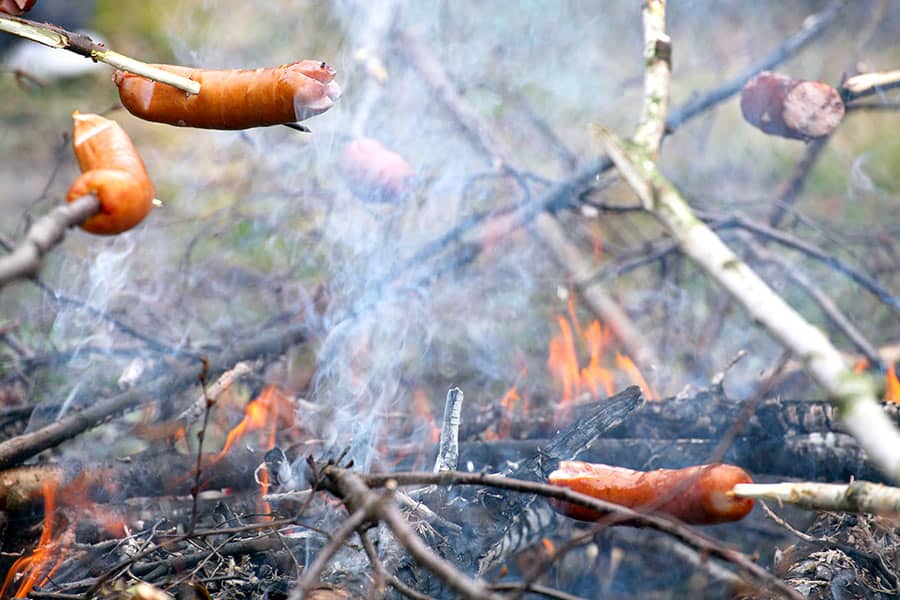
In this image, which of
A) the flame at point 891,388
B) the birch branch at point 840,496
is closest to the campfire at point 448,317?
the birch branch at point 840,496

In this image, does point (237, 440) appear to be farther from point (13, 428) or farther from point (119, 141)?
point (119, 141)

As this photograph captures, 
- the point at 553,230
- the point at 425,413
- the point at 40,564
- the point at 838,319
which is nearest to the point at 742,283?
the point at 425,413

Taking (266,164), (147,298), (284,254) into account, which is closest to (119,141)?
(147,298)

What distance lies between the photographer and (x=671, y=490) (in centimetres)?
189

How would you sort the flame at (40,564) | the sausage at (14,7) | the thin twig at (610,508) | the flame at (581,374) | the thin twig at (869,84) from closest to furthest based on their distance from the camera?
the thin twig at (610,508) → the sausage at (14,7) → the flame at (40,564) → the thin twig at (869,84) → the flame at (581,374)

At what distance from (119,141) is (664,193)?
1.37 m

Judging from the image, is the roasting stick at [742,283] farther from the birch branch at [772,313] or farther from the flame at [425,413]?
the flame at [425,413]

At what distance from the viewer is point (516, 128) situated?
5.43 metres

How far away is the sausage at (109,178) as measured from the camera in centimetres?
154

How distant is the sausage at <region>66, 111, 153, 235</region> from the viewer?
1544 millimetres

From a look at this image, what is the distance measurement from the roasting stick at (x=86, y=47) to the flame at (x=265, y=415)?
1454 mm

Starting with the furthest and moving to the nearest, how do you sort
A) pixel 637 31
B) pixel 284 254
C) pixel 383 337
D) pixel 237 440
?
pixel 637 31 → pixel 284 254 → pixel 383 337 → pixel 237 440

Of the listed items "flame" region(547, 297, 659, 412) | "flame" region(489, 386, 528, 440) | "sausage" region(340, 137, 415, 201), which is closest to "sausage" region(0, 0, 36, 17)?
"sausage" region(340, 137, 415, 201)

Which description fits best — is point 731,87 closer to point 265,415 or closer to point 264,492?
point 265,415
